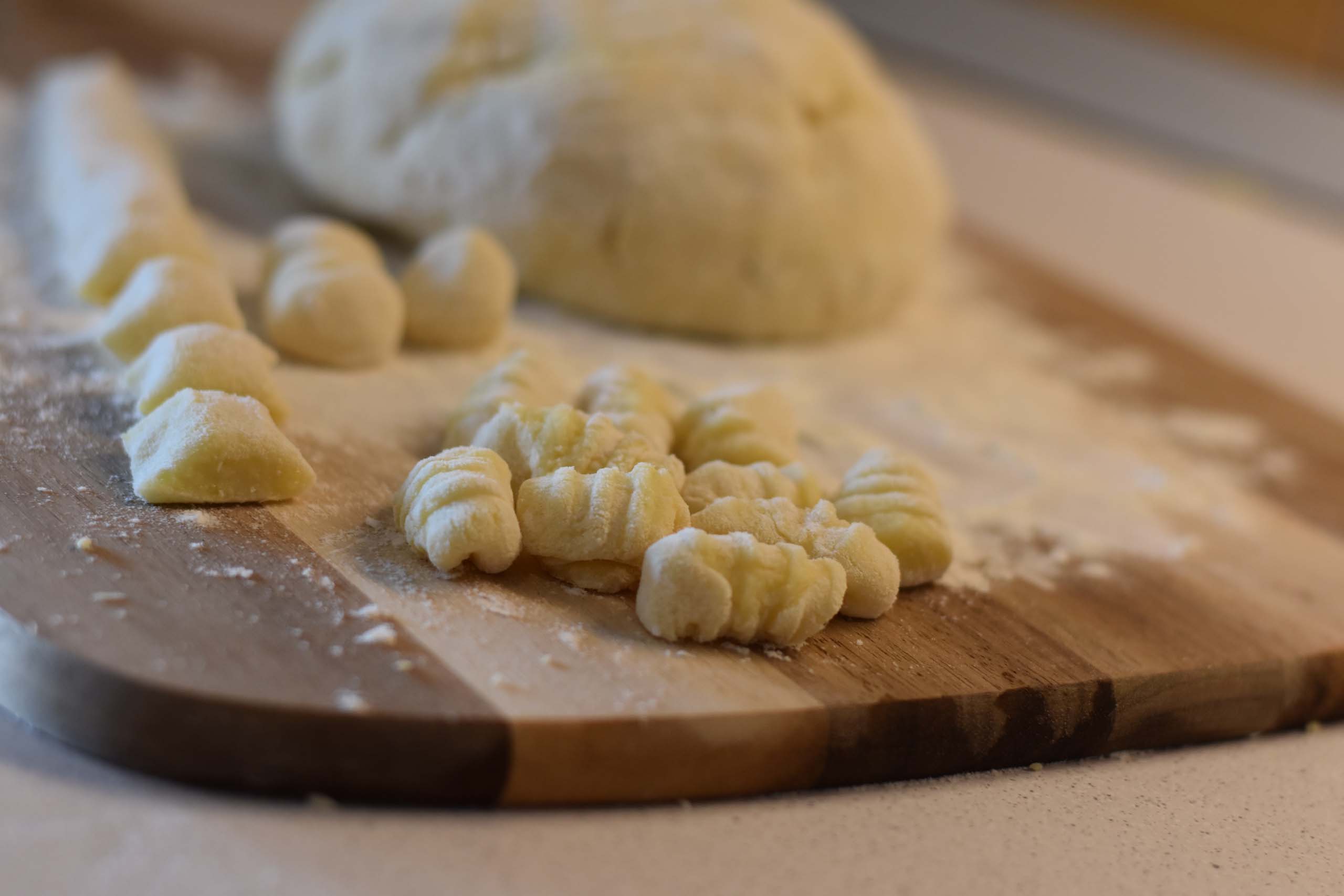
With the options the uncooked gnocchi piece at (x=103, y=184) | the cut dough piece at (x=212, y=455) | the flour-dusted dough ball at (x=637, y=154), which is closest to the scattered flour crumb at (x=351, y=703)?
the cut dough piece at (x=212, y=455)

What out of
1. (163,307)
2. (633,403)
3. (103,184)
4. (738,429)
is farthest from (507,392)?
(103,184)

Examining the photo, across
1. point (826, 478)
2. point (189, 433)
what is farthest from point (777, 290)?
point (189, 433)

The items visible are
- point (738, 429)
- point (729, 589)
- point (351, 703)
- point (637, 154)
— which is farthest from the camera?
point (637, 154)

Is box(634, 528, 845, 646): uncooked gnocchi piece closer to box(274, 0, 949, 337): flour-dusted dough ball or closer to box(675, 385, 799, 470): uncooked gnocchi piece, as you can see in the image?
box(675, 385, 799, 470): uncooked gnocchi piece

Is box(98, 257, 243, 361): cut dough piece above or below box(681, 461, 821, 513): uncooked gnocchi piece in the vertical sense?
above

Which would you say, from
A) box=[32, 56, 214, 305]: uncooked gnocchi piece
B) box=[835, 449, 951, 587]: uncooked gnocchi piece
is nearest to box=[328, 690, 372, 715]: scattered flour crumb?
box=[835, 449, 951, 587]: uncooked gnocchi piece

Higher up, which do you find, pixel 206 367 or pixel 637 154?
pixel 637 154

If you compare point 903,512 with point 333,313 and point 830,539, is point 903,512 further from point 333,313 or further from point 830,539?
point 333,313
